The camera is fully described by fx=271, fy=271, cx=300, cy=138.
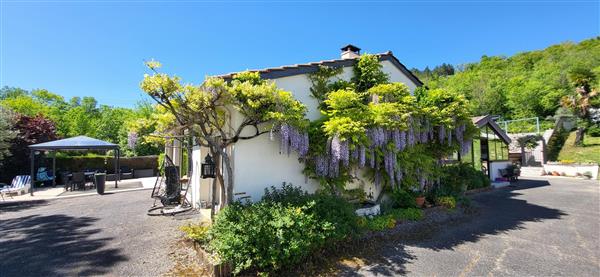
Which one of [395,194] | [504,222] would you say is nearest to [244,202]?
[395,194]

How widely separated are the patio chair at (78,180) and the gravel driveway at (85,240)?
3.39 metres

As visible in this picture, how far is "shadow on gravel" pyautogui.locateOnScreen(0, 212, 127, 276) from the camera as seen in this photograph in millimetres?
4109

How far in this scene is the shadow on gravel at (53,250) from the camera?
13.5 ft

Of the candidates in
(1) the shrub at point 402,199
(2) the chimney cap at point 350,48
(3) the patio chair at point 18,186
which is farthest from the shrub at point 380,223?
(3) the patio chair at point 18,186

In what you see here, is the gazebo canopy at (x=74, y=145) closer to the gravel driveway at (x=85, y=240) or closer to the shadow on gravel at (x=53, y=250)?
the gravel driveway at (x=85, y=240)

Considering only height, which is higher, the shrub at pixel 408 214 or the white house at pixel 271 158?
the white house at pixel 271 158

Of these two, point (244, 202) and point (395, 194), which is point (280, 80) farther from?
point (395, 194)

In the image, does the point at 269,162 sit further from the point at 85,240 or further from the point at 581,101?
the point at 581,101

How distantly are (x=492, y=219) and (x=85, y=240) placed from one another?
9.50 metres

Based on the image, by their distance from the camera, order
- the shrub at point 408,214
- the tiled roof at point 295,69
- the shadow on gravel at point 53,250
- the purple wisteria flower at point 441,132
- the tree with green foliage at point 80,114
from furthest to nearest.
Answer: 1. the tree with green foliage at point 80,114
2. the purple wisteria flower at point 441,132
3. the shrub at point 408,214
4. the tiled roof at point 295,69
5. the shadow on gravel at point 53,250

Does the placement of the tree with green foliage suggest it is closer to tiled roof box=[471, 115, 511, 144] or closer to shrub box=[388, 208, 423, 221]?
shrub box=[388, 208, 423, 221]

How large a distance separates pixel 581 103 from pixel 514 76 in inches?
824

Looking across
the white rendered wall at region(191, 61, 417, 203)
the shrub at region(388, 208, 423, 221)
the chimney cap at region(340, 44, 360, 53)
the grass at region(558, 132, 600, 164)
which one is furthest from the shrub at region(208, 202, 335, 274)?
the grass at region(558, 132, 600, 164)

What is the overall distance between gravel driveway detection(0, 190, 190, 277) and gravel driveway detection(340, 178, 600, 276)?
344cm
